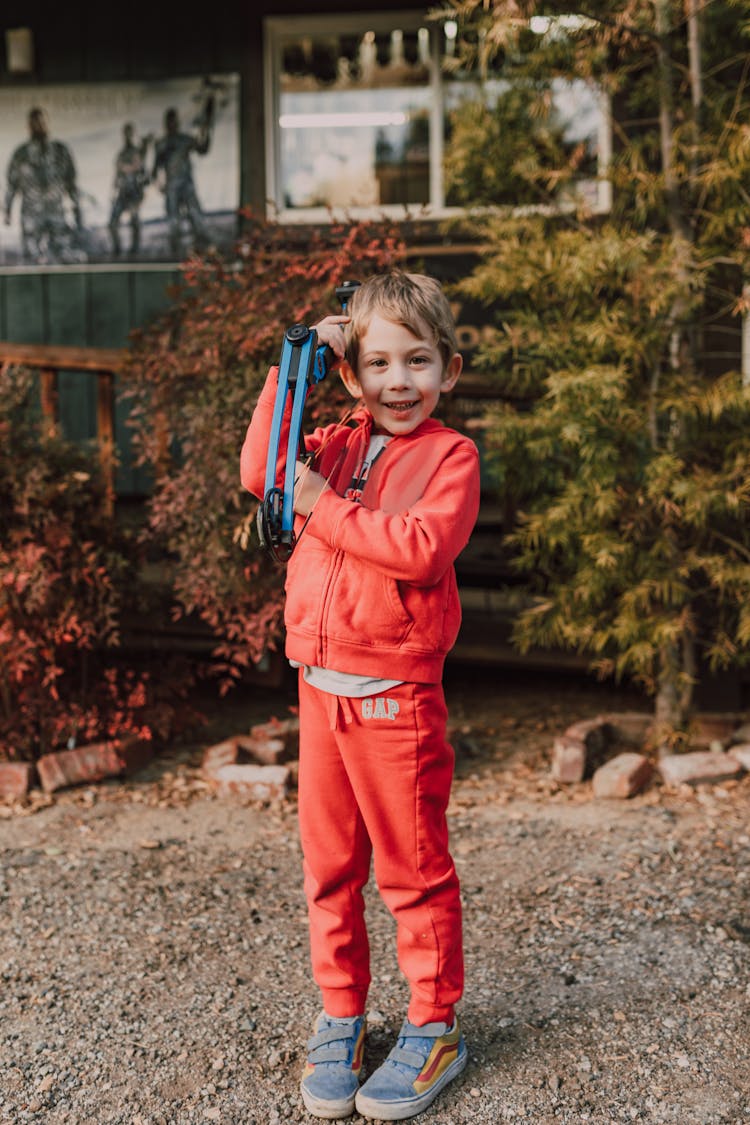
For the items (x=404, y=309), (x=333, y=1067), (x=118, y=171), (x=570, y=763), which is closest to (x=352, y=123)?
(x=118, y=171)

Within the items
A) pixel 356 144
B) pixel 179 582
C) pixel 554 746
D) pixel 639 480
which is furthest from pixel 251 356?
pixel 356 144

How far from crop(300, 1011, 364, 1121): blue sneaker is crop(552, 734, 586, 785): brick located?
6.76ft

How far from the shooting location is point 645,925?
3115 mm

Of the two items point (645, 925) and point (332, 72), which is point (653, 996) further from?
point (332, 72)

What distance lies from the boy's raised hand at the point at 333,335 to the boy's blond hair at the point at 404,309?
A: 0.13ft

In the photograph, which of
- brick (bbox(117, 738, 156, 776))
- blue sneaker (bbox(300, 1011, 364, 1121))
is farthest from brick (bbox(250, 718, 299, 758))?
blue sneaker (bbox(300, 1011, 364, 1121))

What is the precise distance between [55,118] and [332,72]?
1850 mm

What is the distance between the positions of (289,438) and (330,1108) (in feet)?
Result: 4.41

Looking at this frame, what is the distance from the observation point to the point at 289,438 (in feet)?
7.02

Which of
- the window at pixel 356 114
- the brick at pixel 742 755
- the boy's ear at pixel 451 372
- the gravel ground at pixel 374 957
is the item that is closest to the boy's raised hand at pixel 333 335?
the boy's ear at pixel 451 372

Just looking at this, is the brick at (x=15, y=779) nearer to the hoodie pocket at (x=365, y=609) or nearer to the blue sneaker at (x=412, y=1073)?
the blue sneaker at (x=412, y=1073)

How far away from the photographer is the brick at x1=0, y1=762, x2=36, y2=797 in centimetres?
417

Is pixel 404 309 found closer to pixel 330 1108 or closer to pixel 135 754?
pixel 330 1108

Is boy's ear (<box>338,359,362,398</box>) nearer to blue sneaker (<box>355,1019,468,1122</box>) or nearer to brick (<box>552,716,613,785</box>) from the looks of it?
blue sneaker (<box>355,1019,468,1122</box>)
